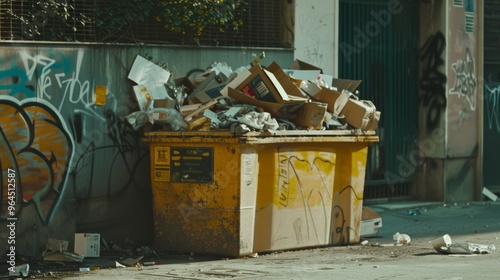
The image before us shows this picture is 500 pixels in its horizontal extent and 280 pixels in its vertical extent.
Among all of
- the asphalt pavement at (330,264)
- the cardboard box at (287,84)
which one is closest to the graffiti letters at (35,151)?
the asphalt pavement at (330,264)

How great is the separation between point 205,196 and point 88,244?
4.10 feet

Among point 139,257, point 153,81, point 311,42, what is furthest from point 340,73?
point 139,257

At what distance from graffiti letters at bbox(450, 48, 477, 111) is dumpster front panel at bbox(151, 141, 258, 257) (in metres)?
6.14

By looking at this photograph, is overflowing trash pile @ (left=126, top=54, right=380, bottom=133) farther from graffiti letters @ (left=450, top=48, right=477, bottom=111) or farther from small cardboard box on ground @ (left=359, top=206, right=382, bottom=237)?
graffiti letters @ (left=450, top=48, right=477, bottom=111)

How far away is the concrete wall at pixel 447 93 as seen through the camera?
15414mm

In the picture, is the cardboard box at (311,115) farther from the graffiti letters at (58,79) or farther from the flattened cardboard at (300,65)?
the graffiti letters at (58,79)

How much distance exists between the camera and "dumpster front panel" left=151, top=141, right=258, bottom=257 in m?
10.1

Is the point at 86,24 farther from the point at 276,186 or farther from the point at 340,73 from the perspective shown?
the point at 340,73

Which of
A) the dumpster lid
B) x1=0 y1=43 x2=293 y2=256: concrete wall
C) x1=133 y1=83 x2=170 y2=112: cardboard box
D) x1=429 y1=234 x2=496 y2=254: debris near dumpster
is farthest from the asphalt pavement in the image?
x1=133 y1=83 x2=170 y2=112: cardboard box

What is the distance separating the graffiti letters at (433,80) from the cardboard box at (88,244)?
21.3 ft

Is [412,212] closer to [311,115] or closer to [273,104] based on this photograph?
[311,115]

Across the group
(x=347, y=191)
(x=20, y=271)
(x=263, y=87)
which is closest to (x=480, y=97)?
(x=347, y=191)

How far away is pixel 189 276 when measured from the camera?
9234 mm

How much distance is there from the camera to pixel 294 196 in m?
10.7
